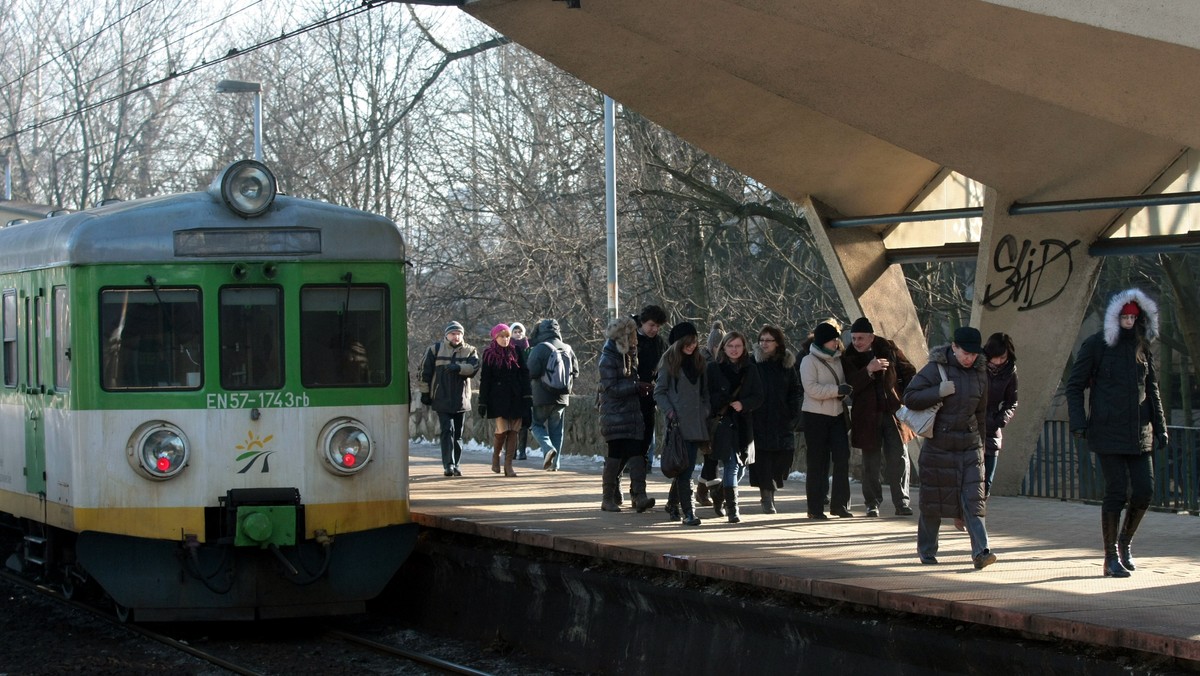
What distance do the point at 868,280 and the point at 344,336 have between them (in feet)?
21.1

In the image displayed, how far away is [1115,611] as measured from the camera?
294 inches

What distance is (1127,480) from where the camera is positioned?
8.83m

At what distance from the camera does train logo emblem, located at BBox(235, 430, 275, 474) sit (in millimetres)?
10172

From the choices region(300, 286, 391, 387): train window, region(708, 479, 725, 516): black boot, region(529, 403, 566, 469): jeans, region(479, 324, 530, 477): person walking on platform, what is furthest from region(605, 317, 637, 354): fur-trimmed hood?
region(529, 403, 566, 469): jeans

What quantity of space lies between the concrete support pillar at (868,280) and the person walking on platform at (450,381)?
397 cm

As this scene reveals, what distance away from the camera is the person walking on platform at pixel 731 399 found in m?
11.6

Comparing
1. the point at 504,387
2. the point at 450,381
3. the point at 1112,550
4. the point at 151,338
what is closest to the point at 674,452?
the point at 1112,550

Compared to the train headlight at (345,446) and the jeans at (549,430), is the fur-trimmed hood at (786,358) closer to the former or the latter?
the train headlight at (345,446)

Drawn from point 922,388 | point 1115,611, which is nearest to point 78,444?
point 922,388

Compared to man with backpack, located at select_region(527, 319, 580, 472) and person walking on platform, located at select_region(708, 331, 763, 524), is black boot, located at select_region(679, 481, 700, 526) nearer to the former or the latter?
person walking on platform, located at select_region(708, 331, 763, 524)

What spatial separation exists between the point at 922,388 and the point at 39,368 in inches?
246

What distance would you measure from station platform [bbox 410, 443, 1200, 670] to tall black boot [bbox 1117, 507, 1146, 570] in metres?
0.12

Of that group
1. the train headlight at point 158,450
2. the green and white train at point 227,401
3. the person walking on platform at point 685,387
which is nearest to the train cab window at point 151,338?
the green and white train at point 227,401

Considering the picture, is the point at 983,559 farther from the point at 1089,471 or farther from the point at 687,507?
the point at 1089,471
